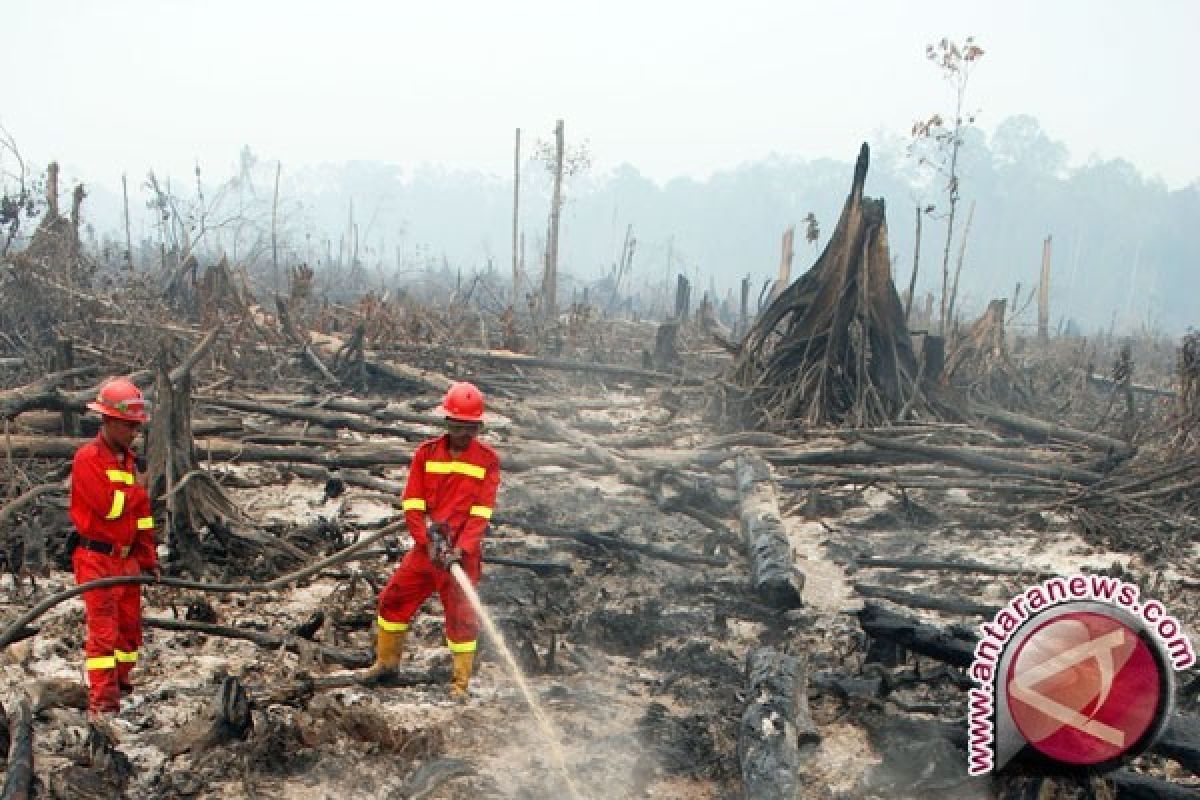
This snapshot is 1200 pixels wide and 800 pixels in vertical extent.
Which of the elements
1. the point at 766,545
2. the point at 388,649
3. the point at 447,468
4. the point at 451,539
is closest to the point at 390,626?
the point at 388,649

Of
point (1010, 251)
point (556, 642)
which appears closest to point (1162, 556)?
point (556, 642)

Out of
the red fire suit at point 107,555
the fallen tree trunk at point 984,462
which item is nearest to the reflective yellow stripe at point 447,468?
the red fire suit at point 107,555

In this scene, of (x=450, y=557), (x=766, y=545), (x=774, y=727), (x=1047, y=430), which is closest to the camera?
(x=774, y=727)

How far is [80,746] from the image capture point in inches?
138

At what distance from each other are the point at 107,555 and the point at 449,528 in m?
1.56

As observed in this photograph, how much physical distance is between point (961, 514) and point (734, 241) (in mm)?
136757

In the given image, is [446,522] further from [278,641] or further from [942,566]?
[942,566]

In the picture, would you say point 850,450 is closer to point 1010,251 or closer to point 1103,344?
point 1103,344

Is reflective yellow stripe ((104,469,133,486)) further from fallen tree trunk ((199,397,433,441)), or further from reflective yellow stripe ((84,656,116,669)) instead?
fallen tree trunk ((199,397,433,441))

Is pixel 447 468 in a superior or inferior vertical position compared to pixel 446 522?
superior

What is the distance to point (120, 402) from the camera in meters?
3.83

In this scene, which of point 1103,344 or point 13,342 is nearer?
point 13,342

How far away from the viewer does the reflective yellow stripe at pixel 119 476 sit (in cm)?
386

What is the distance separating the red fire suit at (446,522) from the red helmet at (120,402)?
1272 millimetres
